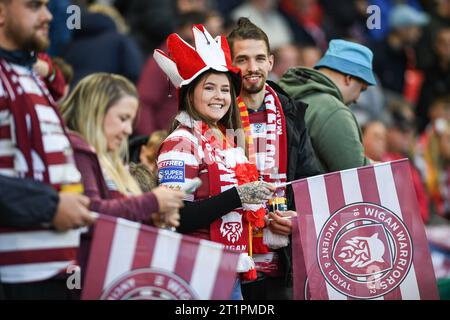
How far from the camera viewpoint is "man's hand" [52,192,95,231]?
4.37m

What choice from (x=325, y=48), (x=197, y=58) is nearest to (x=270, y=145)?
(x=197, y=58)

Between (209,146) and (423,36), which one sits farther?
(423,36)

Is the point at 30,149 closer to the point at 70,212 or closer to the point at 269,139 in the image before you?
the point at 70,212

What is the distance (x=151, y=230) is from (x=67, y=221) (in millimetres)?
402

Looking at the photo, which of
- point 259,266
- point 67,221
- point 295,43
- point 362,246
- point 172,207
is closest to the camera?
point 67,221

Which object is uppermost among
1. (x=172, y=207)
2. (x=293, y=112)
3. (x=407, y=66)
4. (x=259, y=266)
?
(x=407, y=66)

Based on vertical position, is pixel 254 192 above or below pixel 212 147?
below

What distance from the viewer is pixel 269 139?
19.9ft

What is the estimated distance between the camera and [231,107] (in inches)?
231

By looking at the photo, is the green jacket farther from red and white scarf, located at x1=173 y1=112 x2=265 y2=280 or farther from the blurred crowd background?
the blurred crowd background

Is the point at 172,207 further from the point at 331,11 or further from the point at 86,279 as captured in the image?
the point at 331,11

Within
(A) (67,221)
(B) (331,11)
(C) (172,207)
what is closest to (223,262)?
(C) (172,207)

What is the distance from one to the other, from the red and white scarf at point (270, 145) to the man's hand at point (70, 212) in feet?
5.62

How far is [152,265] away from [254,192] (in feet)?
Answer: 3.17
